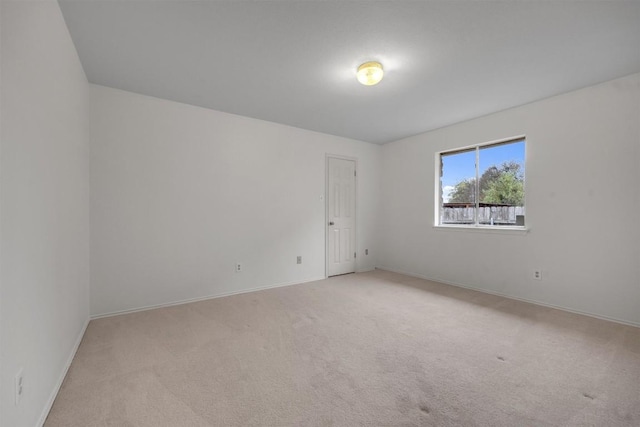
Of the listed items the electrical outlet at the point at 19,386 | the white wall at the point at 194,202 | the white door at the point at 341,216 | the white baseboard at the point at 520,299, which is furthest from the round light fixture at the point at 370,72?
the white baseboard at the point at 520,299

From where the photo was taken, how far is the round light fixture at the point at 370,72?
2438mm

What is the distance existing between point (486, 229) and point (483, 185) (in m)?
0.66

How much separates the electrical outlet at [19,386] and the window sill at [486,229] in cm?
449

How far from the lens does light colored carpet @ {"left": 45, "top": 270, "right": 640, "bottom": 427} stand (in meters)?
1.49

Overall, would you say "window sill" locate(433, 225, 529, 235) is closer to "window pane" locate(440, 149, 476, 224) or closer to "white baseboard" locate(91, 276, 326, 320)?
"window pane" locate(440, 149, 476, 224)

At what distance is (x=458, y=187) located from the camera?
430 centimetres

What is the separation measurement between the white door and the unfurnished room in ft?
0.16

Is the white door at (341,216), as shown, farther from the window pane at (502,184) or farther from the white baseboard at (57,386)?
the white baseboard at (57,386)

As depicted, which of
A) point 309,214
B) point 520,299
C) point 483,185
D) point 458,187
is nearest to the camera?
point 520,299

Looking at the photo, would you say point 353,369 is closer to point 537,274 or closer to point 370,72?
point 370,72

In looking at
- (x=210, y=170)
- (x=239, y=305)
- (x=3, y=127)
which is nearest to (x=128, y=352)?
(x=239, y=305)

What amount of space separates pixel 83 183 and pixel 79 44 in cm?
119

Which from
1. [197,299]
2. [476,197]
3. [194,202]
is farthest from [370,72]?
[197,299]

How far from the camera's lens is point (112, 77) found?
270cm
